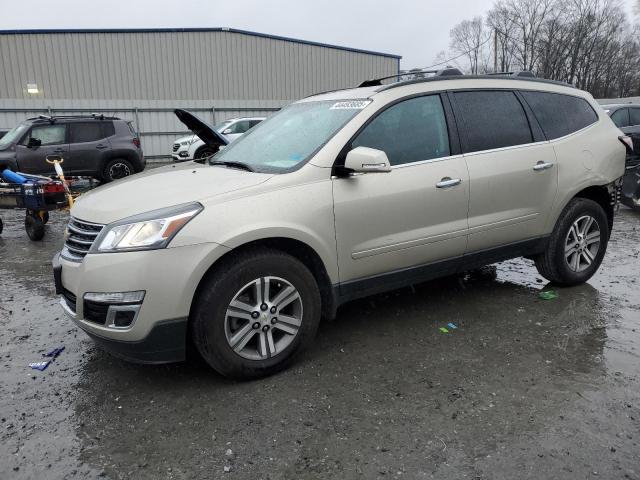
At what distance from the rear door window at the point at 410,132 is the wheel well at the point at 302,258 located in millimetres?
780

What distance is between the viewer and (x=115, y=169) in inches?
504

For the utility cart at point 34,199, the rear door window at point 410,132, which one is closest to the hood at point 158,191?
the rear door window at point 410,132

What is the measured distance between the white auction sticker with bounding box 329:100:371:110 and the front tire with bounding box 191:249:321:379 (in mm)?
1188

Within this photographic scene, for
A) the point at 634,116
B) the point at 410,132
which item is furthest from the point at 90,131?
the point at 634,116

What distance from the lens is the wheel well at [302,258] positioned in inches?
116

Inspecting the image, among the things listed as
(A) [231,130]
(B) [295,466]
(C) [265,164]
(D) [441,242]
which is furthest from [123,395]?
(A) [231,130]

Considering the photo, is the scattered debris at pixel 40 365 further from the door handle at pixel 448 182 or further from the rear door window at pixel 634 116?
the rear door window at pixel 634 116

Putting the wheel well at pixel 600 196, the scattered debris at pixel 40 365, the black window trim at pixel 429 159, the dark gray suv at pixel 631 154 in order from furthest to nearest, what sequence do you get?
the dark gray suv at pixel 631 154 < the wheel well at pixel 600 196 < the scattered debris at pixel 40 365 < the black window trim at pixel 429 159

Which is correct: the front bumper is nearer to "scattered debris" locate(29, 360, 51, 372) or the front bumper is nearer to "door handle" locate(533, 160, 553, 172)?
"scattered debris" locate(29, 360, 51, 372)

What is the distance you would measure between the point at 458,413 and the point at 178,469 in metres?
1.45

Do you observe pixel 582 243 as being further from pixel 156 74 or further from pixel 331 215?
pixel 156 74

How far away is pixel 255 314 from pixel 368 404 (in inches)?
32.2

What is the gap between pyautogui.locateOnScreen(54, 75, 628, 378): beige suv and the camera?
280cm

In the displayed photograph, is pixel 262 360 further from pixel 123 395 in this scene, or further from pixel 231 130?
pixel 231 130
